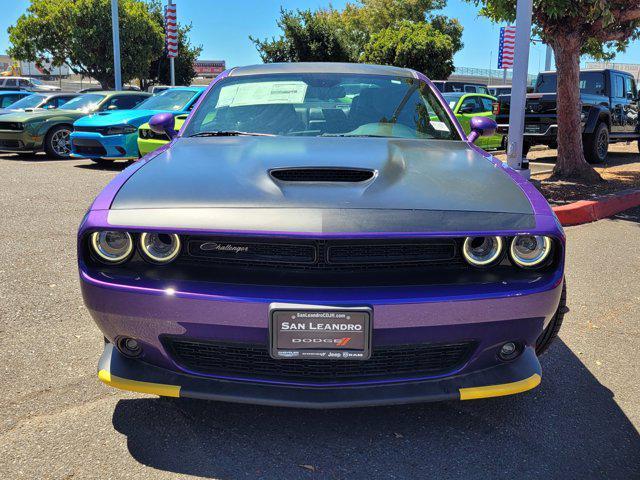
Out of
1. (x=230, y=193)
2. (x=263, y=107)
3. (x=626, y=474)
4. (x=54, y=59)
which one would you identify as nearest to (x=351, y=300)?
(x=230, y=193)

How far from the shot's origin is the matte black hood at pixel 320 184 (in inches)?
88.8

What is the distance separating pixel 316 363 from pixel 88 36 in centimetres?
3503

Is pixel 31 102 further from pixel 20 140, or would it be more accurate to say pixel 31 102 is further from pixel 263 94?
pixel 263 94

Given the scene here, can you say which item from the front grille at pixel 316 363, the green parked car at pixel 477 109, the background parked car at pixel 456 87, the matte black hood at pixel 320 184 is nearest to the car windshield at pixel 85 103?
the green parked car at pixel 477 109

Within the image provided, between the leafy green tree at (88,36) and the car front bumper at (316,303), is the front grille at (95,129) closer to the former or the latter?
the car front bumper at (316,303)

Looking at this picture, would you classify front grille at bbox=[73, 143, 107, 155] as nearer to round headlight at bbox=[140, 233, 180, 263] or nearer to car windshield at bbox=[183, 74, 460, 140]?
car windshield at bbox=[183, 74, 460, 140]

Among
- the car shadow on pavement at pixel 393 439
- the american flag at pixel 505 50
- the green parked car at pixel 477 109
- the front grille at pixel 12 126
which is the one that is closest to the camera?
the car shadow on pavement at pixel 393 439

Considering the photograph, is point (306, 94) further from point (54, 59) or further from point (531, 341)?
point (54, 59)

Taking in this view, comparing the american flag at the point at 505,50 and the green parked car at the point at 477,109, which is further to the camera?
the american flag at the point at 505,50

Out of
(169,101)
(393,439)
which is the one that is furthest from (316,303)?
(169,101)

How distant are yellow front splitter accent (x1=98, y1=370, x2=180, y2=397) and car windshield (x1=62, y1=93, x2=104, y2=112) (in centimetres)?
1161

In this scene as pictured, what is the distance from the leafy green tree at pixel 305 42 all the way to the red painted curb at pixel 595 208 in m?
28.2

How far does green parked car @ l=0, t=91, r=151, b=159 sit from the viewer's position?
12.4 metres

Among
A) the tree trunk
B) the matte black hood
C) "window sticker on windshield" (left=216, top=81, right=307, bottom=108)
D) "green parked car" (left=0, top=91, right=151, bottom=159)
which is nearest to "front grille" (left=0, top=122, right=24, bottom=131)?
"green parked car" (left=0, top=91, right=151, bottom=159)
